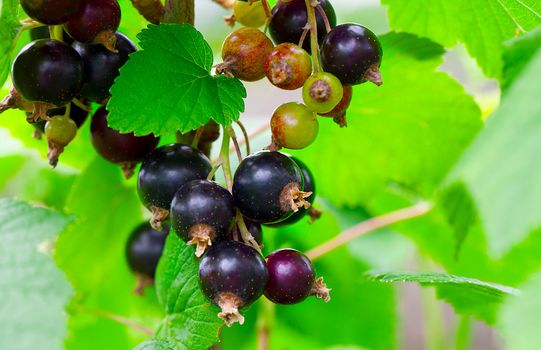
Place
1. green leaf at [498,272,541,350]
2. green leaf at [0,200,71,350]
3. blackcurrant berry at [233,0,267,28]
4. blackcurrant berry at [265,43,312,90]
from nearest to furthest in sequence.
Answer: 1. green leaf at [498,272,541,350]
2. green leaf at [0,200,71,350]
3. blackcurrant berry at [265,43,312,90]
4. blackcurrant berry at [233,0,267,28]

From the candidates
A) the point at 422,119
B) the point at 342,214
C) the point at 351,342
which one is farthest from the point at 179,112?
the point at 351,342

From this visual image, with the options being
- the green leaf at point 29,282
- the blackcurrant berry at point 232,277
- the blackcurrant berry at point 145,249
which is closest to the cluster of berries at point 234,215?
the blackcurrant berry at point 232,277

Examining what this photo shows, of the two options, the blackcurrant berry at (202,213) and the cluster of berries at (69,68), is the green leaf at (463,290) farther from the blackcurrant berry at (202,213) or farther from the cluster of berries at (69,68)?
the cluster of berries at (69,68)

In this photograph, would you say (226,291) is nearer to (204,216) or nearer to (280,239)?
(204,216)

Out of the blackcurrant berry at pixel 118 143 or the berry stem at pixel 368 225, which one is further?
the berry stem at pixel 368 225

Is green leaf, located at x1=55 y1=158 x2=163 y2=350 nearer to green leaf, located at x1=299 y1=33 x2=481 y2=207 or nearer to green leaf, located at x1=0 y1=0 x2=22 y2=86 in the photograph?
green leaf, located at x1=299 y1=33 x2=481 y2=207

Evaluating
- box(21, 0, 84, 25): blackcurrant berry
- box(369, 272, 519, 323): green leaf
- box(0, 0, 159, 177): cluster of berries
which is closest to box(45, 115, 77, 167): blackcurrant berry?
box(0, 0, 159, 177): cluster of berries
